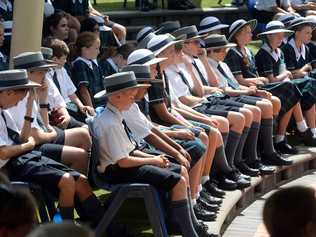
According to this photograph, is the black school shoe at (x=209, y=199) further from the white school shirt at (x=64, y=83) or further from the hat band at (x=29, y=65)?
the hat band at (x=29, y=65)

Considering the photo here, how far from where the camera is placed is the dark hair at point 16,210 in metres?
3.84

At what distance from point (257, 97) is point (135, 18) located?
570cm

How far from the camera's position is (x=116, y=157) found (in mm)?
7176

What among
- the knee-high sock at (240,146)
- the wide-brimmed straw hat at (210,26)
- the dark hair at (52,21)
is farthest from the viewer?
A: the wide-brimmed straw hat at (210,26)

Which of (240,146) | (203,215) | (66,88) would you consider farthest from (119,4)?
(203,215)

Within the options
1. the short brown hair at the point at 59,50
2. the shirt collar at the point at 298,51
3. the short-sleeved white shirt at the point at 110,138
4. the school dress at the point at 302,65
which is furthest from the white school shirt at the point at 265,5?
the short-sleeved white shirt at the point at 110,138

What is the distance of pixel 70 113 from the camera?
8859 millimetres

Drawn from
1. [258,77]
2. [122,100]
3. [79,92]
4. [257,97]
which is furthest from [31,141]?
[258,77]

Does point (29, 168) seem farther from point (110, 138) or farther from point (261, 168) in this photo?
point (261, 168)

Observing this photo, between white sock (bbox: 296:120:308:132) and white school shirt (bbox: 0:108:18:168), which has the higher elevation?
white school shirt (bbox: 0:108:18:168)

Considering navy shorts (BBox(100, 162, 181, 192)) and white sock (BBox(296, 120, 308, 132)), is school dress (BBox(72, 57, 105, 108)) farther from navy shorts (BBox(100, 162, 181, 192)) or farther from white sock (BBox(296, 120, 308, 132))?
white sock (BBox(296, 120, 308, 132))

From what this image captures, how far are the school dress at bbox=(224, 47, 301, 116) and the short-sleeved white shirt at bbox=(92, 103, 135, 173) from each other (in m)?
3.92

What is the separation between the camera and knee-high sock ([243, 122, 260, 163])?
10.1m

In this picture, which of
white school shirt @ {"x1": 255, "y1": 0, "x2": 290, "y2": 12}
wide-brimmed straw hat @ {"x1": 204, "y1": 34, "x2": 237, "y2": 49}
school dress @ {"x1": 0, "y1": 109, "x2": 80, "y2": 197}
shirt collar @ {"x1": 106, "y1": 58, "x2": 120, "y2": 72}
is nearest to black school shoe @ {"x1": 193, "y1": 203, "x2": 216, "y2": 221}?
school dress @ {"x1": 0, "y1": 109, "x2": 80, "y2": 197}
